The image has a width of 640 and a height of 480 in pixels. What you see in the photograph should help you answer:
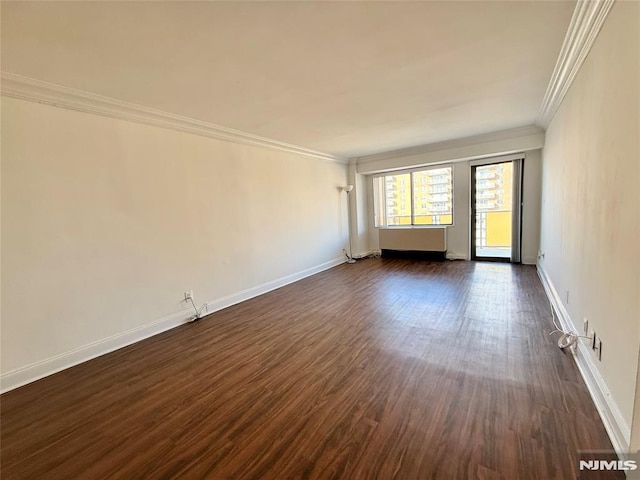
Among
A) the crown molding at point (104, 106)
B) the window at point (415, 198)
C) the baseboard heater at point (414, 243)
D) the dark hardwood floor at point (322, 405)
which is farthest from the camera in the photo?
the window at point (415, 198)

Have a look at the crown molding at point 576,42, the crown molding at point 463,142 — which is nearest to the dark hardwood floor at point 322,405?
the crown molding at point 576,42

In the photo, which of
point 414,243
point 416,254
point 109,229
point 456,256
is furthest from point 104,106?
point 456,256

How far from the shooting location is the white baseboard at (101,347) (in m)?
2.21

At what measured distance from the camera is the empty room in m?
1.45

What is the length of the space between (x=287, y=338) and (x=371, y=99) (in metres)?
2.63

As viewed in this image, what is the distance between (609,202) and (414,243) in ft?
15.5

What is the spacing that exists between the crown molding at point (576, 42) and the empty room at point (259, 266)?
0.02 meters

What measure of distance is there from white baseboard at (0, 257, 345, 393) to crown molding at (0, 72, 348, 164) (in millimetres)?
2144

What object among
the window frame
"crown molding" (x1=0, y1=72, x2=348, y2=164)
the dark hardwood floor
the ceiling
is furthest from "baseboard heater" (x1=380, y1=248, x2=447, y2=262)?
"crown molding" (x1=0, y1=72, x2=348, y2=164)

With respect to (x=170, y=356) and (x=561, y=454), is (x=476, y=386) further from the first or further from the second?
(x=170, y=356)

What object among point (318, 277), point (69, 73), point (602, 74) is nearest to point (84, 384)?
point (69, 73)

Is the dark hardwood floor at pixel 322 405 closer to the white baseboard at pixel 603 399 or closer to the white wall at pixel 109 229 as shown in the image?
the white baseboard at pixel 603 399

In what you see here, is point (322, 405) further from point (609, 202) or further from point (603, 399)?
point (609, 202)

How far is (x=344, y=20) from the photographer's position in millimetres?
1703
